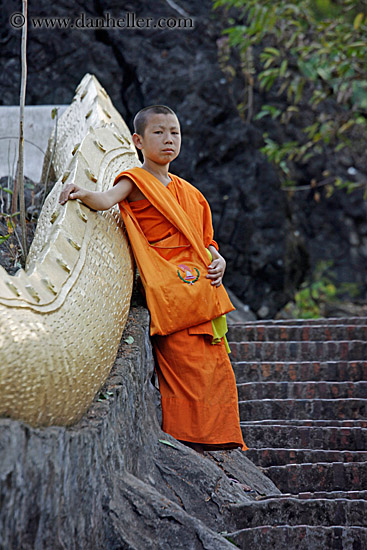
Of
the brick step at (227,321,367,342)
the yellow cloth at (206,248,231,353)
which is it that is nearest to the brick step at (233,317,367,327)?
the brick step at (227,321,367,342)

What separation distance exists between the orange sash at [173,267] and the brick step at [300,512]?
808 mm

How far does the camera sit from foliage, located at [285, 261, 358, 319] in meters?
8.61

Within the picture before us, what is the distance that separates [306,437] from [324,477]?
319mm

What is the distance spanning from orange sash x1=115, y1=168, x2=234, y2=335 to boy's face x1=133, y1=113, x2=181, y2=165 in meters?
0.10

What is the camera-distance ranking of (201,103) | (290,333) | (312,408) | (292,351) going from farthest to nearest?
(201,103) < (290,333) < (292,351) < (312,408)

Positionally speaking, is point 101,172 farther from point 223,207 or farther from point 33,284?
point 223,207

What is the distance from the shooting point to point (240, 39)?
7.20 metres

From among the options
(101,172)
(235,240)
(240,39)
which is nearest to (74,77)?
(240,39)

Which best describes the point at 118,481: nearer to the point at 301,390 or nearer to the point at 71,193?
the point at 71,193

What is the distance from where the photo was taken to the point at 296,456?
318 centimetres

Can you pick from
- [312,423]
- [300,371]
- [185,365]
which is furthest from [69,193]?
[300,371]

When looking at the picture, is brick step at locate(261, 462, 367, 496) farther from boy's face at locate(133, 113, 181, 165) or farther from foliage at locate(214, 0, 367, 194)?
foliage at locate(214, 0, 367, 194)

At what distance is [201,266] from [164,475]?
94 cm

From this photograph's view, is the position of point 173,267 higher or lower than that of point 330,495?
higher
